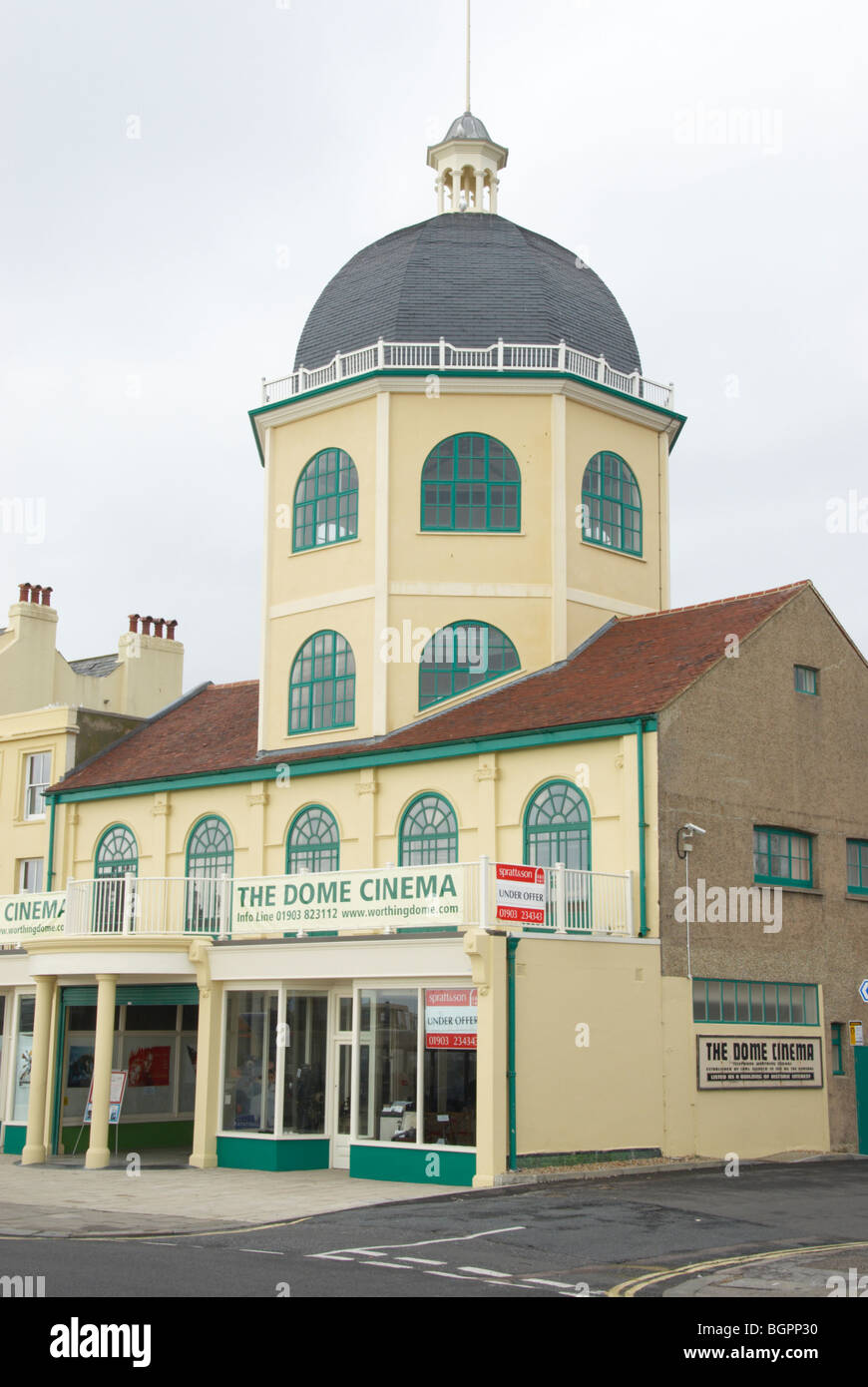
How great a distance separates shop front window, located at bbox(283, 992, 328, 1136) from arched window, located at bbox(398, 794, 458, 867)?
334 centimetres

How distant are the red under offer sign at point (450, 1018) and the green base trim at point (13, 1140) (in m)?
9.22

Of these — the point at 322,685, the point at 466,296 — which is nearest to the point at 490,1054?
the point at 322,685

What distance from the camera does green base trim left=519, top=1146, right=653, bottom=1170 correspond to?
19.0 meters

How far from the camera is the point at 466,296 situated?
28891mm

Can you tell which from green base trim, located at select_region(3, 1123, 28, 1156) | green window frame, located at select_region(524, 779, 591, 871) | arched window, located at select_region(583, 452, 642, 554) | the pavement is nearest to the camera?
the pavement

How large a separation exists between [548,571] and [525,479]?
1.72 meters

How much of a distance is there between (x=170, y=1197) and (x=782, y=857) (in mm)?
11196

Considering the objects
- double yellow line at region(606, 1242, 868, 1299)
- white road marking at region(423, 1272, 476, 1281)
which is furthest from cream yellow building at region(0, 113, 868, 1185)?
white road marking at region(423, 1272, 476, 1281)

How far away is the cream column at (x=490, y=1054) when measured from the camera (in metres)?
18.6

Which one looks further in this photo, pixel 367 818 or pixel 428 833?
pixel 367 818

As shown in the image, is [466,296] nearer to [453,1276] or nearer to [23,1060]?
[23,1060]

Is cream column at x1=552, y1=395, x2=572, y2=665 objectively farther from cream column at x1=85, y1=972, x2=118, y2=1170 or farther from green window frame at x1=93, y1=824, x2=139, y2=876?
cream column at x1=85, y1=972, x2=118, y2=1170

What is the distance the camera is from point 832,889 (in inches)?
982
